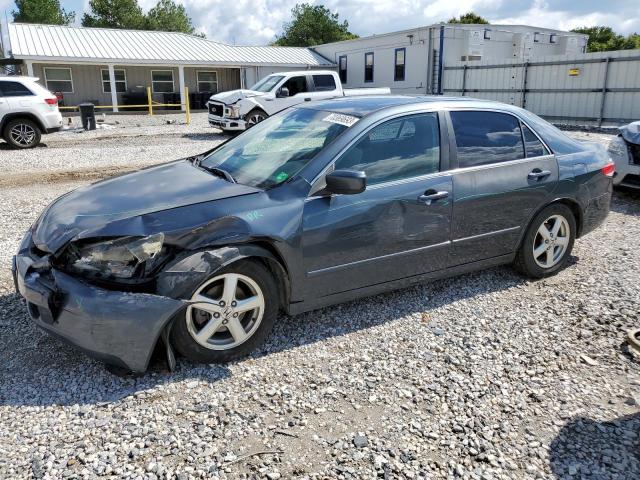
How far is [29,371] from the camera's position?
10.5ft

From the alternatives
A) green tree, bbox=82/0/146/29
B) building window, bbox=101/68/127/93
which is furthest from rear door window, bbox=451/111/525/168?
green tree, bbox=82/0/146/29

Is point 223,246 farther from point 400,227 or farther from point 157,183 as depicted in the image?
point 400,227

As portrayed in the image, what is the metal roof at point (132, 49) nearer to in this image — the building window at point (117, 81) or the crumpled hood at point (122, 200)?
the building window at point (117, 81)

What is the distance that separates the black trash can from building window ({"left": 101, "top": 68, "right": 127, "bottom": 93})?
1127 cm

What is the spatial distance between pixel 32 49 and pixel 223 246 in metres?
26.5

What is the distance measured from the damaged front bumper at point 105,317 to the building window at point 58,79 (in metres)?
27.9

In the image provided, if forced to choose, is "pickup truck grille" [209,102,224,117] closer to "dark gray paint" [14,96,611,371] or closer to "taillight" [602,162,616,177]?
"dark gray paint" [14,96,611,371]

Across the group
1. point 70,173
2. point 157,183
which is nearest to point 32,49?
point 70,173

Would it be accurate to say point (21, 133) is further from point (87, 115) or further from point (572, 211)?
point (572, 211)

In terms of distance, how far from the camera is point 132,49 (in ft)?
90.9

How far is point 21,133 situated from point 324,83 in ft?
28.9

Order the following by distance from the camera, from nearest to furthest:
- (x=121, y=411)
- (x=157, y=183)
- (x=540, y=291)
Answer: (x=121, y=411)
(x=157, y=183)
(x=540, y=291)

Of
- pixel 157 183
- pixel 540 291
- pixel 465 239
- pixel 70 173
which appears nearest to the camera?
pixel 157 183

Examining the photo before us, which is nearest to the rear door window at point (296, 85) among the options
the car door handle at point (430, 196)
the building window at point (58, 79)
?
the car door handle at point (430, 196)
